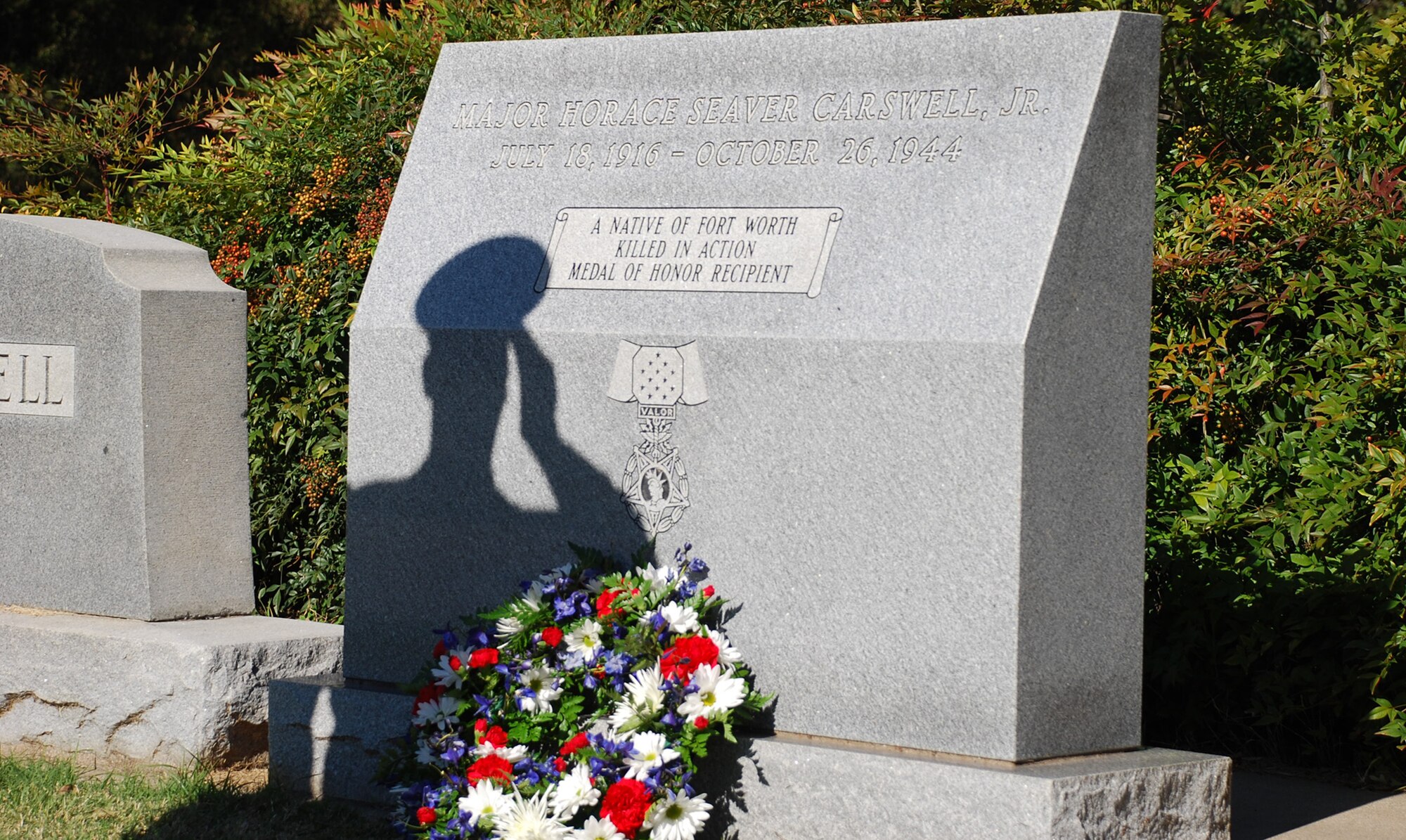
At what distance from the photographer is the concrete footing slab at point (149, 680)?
4.83 meters

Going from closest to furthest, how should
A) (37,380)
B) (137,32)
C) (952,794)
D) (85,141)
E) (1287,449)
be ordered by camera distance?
(952,794), (1287,449), (37,380), (85,141), (137,32)

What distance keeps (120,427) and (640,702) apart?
2387 mm

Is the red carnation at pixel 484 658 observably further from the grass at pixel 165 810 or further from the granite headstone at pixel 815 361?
the grass at pixel 165 810

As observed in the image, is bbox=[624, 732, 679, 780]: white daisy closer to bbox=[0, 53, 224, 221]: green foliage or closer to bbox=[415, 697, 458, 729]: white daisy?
bbox=[415, 697, 458, 729]: white daisy

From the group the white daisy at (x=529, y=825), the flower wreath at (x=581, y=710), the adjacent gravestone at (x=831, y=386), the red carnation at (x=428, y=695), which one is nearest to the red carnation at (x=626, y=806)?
the flower wreath at (x=581, y=710)

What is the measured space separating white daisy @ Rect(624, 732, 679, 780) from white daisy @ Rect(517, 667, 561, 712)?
30cm

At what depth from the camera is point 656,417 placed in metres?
3.99

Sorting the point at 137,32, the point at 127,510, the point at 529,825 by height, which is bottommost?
the point at 529,825

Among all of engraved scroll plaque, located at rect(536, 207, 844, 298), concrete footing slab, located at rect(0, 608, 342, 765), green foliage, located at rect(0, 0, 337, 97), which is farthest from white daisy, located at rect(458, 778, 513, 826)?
green foliage, located at rect(0, 0, 337, 97)

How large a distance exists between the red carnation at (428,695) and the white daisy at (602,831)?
59 centimetres

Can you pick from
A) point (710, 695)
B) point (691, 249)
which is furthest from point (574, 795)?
point (691, 249)

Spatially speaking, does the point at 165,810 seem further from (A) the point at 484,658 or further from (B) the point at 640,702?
(B) the point at 640,702

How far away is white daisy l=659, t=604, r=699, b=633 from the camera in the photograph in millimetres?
3770

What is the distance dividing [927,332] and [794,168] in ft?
2.18
